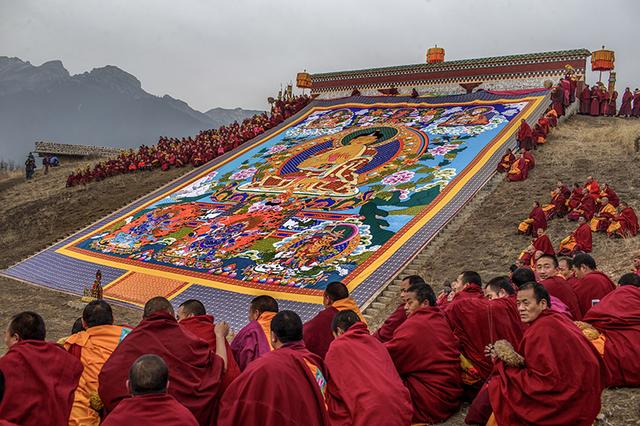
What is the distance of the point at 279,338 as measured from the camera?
3258mm

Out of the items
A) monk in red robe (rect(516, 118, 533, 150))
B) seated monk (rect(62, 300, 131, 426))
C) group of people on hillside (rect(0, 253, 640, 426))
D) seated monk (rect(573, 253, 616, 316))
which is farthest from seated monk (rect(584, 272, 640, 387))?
monk in red robe (rect(516, 118, 533, 150))

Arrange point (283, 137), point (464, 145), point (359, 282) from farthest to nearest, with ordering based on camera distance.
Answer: point (283, 137) → point (464, 145) → point (359, 282)

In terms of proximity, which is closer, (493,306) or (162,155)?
(493,306)

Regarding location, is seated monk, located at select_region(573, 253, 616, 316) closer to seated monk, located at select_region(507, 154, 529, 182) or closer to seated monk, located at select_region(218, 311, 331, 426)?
seated monk, located at select_region(218, 311, 331, 426)

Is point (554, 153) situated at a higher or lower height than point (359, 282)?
higher

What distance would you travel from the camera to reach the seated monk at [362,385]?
128 inches

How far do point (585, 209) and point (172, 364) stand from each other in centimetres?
785

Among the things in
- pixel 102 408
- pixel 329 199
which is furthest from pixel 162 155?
pixel 102 408

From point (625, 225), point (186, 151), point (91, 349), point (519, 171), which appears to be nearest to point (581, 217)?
point (625, 225)

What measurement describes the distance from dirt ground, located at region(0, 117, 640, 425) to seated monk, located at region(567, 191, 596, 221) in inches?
7.1

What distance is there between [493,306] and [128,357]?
99.0 inches

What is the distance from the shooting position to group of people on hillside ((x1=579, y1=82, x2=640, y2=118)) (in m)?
16.5

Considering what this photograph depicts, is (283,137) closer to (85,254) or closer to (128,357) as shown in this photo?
(85,254)

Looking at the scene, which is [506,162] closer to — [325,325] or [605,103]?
[605,103]
